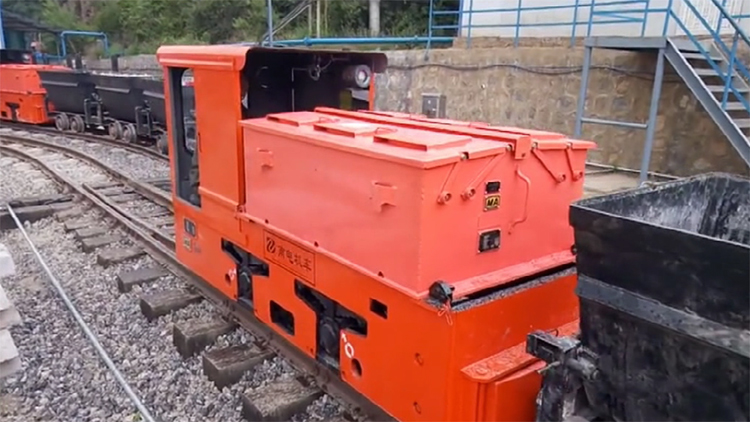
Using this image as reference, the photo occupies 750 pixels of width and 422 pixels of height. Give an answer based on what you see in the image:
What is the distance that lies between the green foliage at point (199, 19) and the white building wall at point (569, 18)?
8.90 m

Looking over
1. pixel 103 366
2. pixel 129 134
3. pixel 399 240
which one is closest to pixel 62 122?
pixel 129 134

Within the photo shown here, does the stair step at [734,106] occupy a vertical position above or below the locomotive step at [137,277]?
above

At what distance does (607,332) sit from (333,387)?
196 cm

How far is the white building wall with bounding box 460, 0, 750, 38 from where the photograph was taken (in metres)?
9.74

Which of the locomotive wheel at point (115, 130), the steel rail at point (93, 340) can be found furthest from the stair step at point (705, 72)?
the locomotive wheel at point (115, 130)

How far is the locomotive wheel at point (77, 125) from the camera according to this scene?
49.2 ft

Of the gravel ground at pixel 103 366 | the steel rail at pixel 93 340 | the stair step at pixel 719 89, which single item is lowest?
the gravel ground at pixel 103 366

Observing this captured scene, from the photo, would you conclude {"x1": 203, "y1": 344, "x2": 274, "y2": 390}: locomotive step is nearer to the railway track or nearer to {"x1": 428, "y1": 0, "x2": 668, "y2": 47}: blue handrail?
the railway track

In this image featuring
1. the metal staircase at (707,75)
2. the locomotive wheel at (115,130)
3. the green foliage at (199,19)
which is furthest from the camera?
the green foliage at (199,19)

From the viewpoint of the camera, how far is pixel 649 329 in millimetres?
2062

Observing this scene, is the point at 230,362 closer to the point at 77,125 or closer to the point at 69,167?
the point at 69,167

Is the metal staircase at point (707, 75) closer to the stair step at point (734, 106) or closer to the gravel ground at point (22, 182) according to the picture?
the stair step at point (734, 106)

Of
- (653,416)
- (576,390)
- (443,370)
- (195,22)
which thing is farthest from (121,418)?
(195,22)

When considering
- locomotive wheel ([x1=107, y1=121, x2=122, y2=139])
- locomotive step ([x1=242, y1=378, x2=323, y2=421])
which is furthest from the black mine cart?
locomotive wheel ([x1=107, y1=121, x2=122, y2=139])
